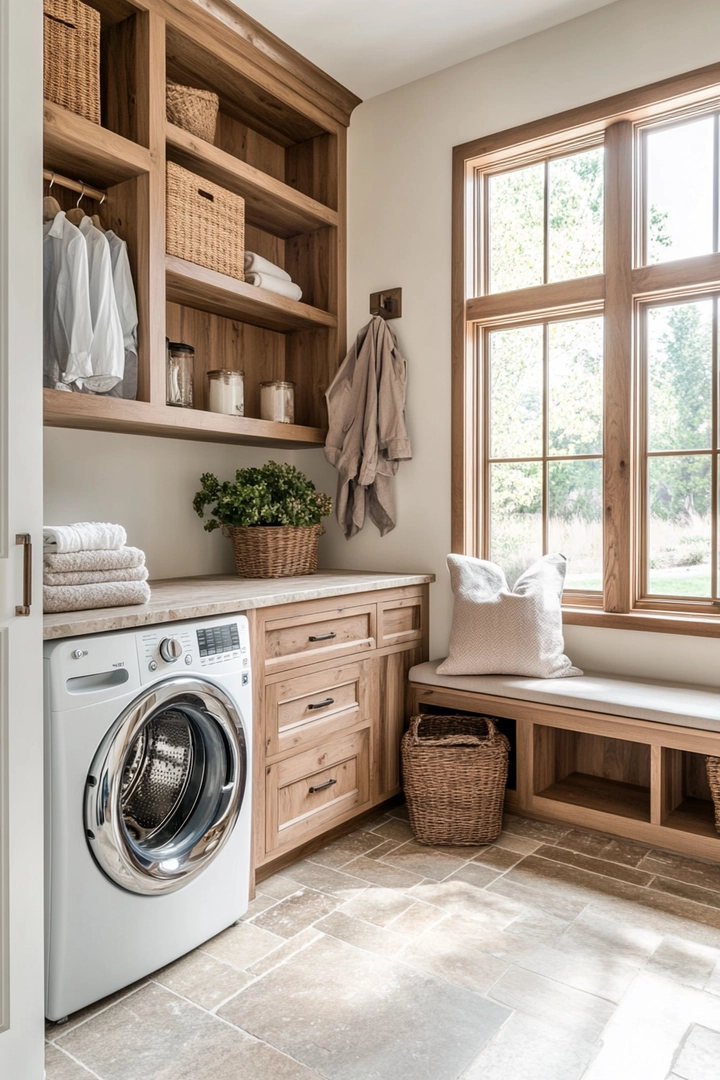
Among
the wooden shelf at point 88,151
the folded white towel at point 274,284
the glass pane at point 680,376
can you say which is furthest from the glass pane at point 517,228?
the wooden shelf at point 88,151

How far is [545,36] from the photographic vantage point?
113 inches

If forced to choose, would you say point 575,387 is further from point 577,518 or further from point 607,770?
point 607,770

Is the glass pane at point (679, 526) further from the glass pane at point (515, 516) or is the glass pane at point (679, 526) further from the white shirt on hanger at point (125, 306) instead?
the white shirt on hanger at point (125, 306)

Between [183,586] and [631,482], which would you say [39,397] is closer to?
[183,586]

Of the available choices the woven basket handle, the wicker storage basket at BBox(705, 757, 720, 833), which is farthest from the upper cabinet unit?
the wicker storage basket at BBox(705, 757, 720, 833)

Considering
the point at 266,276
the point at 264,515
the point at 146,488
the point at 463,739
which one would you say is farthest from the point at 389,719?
the point at 266,276

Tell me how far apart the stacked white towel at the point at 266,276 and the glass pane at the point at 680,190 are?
1.41 metres

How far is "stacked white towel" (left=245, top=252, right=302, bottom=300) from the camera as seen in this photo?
2898 millimetres

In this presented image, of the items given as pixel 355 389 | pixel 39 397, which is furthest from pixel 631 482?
pixel 39 397

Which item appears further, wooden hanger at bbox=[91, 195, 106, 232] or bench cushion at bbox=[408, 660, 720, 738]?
wooden hanger at bbox=[91, 195, 106, 232]

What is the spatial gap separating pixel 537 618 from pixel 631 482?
2.02 feet

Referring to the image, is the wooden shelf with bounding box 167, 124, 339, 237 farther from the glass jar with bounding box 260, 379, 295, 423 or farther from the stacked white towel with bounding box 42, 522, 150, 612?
the stacked white towel with bounding box 42, 522, 150, 612

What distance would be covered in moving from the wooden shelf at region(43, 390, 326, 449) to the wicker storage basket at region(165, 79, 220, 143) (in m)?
1.02

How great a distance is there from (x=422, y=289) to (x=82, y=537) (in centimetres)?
195
